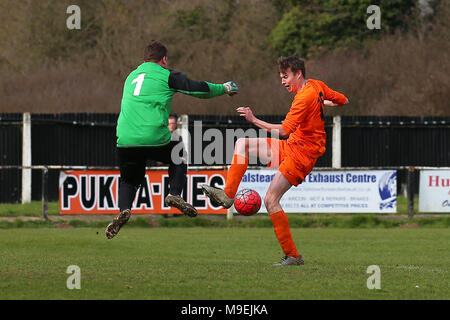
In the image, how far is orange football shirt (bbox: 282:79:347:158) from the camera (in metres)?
10.4

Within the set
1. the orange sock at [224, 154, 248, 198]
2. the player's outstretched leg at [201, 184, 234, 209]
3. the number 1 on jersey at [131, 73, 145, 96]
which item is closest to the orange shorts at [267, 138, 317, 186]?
the orange sock at [224, 154, 248, 198]

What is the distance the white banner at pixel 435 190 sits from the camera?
20.2 meters

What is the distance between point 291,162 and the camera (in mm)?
10703

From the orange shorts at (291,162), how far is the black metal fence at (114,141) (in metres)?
12.9

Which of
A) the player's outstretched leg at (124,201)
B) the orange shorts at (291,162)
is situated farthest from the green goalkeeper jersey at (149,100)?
the orange shorts at (291,162)

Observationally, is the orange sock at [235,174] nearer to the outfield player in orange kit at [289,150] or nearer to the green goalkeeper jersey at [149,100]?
the outfield player in orange kit at [289,150]

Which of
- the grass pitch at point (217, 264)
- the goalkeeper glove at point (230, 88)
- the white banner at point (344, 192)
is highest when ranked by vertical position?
the goalkeeper glove at point (230, 88)

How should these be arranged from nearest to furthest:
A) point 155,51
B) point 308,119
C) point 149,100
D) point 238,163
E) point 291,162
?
point 149,100, point 155,51, point 308,119, point 291,162, point 238,163

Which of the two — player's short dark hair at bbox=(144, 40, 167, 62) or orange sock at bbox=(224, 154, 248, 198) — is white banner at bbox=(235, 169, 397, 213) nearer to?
orange sock at bbox=(224, 154, 248, 198)

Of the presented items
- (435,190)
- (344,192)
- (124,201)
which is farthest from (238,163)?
(435,190)

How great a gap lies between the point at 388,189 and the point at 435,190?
108cm

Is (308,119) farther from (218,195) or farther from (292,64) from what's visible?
(218,195)

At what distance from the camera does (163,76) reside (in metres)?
9.84

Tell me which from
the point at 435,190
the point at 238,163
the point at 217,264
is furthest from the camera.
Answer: the point at 435,190
